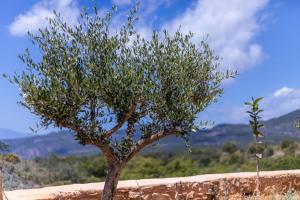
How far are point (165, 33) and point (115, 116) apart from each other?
5.05ft

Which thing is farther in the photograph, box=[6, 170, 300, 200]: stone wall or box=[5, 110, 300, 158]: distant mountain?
box=[5, 110, 300, 158]: distant mountain

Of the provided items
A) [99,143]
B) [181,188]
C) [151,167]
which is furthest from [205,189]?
[151,167]

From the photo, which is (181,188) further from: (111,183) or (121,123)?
(121,123)

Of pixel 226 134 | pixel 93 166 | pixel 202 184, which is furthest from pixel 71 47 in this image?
pixel 226 134

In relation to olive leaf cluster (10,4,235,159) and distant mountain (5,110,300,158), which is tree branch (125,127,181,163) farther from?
distant mountain (5,110,300,158)

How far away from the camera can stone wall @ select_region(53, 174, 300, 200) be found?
9.53m

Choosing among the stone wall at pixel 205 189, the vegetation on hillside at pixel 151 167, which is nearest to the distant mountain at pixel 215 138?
the vegetation on hillside at pixel 151 167

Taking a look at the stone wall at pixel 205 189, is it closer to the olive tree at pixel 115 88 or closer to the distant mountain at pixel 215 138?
the olive tree at pixel 115 88

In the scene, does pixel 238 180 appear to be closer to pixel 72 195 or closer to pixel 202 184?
pixel 202 184

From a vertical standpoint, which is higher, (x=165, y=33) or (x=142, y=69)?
(x=165, y=33)

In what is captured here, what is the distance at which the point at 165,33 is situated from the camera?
8508 millimetres

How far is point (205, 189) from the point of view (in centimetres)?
1034

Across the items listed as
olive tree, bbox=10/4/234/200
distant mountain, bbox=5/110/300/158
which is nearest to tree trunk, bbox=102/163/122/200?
olive tree, bbox=10/4/234/200

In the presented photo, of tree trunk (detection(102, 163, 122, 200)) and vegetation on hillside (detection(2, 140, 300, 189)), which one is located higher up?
vegetation on hillside (detection(2, 140, 300, 189))
